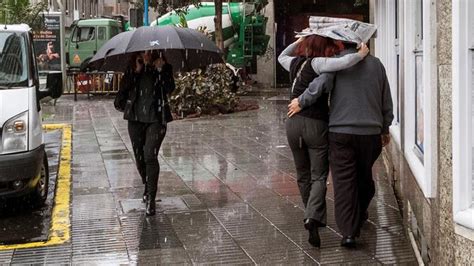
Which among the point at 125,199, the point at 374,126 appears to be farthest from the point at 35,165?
the point at 374,126

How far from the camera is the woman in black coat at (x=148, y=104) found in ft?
22.5

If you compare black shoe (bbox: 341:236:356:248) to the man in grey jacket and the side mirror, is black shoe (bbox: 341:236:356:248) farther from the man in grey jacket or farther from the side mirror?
the side mirror

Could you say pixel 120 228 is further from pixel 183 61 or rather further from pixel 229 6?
pixel 229 6

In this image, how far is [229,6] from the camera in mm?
22266

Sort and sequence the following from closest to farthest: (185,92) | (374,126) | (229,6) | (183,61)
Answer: (374,126) → (183,61) → (185,92) → (229,6)

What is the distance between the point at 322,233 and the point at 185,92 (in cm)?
1008

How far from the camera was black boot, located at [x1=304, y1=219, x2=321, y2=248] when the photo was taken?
554 centimetres

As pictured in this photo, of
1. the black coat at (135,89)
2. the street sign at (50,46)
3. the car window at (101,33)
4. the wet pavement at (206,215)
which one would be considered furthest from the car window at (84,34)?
the black coat at (135,89)

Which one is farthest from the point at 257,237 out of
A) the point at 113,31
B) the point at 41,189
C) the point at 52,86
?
the point at 113,31

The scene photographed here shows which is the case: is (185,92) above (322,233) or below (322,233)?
above

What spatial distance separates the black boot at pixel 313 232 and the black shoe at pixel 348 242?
206 mm

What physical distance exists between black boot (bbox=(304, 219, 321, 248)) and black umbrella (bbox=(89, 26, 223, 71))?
7.74 feet

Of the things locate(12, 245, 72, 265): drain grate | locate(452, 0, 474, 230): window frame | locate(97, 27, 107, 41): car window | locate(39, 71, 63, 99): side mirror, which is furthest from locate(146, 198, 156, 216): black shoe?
locate(97, 27, 107, 41): car window

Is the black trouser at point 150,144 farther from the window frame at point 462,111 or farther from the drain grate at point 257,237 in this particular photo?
the window frame at point 462,111
